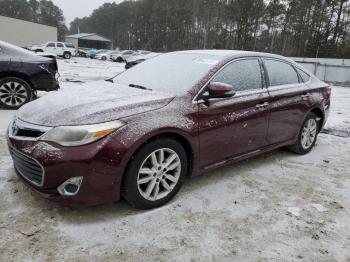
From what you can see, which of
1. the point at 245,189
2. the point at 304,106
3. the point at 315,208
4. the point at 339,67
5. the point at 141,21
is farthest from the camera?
the point at 141,21

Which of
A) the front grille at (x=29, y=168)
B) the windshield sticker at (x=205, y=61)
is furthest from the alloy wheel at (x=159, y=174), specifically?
the windshield sticker at (x=205, y=61)

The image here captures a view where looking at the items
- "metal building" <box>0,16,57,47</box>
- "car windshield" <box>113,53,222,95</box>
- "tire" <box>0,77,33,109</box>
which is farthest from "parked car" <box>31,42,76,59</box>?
"car windshield" <box>113,53,222,95</box>

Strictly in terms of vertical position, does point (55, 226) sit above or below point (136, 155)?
below

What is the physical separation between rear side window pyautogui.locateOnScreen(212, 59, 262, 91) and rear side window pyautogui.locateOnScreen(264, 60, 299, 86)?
0.79 feet

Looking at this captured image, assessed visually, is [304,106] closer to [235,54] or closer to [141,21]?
[235,54]

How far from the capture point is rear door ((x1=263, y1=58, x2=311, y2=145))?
163 inches

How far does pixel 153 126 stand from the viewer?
2.86m

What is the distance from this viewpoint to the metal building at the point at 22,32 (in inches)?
1552

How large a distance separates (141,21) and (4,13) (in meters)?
39.1

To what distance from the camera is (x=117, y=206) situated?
121 inches

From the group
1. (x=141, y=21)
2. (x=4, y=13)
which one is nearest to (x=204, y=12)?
(x=141, y=21)

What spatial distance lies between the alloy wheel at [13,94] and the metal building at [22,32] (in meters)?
37.7

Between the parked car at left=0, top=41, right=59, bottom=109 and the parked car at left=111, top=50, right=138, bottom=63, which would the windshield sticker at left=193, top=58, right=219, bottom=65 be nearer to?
the parked car at left=0, top=41, right=59, bottom=109

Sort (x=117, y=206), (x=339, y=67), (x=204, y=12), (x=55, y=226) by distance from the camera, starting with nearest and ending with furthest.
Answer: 1. (x=55, y=226)
2. (x=117, y=206)
3. (x=339, y=67)
4. (x=204, y=12)
